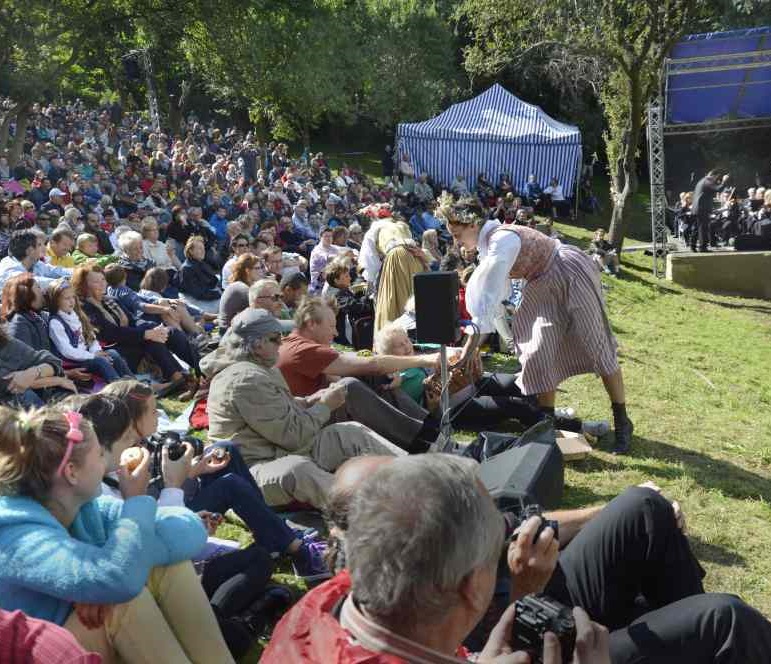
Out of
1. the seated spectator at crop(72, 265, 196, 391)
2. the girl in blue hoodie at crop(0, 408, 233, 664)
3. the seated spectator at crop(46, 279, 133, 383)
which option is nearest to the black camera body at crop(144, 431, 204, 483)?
the girl in blue hoodie at crop(0, 408, 233, 664)

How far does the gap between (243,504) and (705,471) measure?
9.78 feet

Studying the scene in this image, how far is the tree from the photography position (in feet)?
44.4

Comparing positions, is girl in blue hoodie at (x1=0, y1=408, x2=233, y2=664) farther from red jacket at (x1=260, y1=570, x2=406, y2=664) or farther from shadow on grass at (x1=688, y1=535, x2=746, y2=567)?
shadow on grass at (x1=688, y1=535, x2=746, y2=567)

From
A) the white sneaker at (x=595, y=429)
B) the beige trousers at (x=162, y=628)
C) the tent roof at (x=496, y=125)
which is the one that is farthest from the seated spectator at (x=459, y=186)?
the beige trousers at (x=162, y=628)

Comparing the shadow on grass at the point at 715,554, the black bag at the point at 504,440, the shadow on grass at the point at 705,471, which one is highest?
the black bag at the point at 504,440

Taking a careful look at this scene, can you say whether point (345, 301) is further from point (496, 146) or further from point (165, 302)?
point (496, 146)

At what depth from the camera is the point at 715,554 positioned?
3951 millimetres

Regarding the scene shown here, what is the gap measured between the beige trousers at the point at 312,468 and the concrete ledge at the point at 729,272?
35.6 feet

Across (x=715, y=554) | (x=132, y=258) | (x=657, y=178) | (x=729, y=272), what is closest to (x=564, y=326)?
(x=715, y=554)

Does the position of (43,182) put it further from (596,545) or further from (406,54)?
(406,54)

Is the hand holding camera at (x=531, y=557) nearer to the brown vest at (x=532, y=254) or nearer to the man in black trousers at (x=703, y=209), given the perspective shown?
the brown vest at (x=532, y=254)

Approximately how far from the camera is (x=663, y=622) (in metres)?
2.28

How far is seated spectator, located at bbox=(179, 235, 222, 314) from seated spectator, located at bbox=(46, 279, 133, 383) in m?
3.05

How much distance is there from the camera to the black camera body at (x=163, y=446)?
326 centimetres
